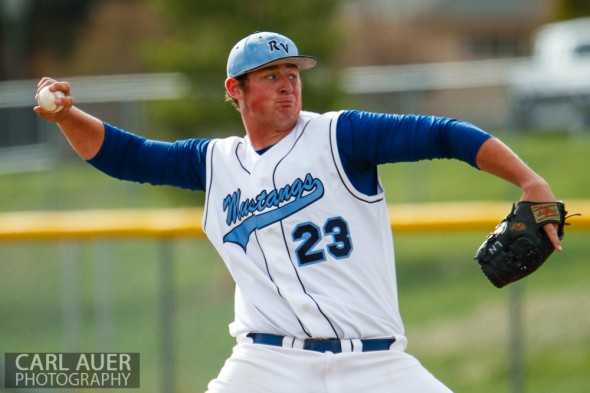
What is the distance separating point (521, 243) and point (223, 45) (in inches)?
302

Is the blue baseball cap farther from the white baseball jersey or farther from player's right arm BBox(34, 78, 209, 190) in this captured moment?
player's right arm BBox(34, 78, 209, 190)

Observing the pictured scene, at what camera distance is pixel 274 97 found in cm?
411

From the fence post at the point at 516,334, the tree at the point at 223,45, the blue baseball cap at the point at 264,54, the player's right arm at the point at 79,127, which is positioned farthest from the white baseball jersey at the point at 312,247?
the tree at the point at 223,45

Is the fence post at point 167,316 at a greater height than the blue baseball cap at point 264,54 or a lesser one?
lesser

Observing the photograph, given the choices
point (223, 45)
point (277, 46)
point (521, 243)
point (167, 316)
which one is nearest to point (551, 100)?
point (223, 45)

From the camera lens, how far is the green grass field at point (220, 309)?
6.27 m

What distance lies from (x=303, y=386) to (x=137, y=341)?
3.25 meters

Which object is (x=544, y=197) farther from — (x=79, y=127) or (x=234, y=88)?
(x=79, y=127)

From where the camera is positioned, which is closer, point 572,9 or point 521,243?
point 521,243

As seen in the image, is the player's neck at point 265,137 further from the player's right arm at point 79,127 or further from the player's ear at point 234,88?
the player's right arm at point 79,127

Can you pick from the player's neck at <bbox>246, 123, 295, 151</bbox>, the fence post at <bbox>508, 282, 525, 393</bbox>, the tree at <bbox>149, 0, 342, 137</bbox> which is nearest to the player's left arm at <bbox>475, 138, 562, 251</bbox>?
the player's neck at <bbox>246, 123, 295, 151</bbox>

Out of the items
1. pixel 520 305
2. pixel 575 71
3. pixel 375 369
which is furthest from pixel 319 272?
pixel 575 71

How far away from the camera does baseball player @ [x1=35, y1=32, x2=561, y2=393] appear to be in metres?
3.90

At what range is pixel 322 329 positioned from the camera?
3.95 m
